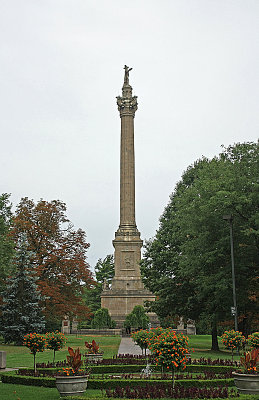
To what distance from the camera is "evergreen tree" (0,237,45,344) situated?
3416 centimetres

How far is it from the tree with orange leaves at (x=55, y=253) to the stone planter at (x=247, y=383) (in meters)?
27.0

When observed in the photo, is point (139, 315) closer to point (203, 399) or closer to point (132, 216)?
point (132, 216)

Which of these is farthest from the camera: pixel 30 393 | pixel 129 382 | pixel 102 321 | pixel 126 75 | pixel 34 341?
pixel 126 75

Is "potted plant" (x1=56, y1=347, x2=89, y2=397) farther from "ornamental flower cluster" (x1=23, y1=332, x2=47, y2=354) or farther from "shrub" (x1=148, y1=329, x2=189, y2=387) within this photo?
"ornamental flower cluster" (x1=23, y1=332, x2=47, y2=354)

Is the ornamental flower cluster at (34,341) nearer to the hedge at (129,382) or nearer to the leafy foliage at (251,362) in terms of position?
the hedge at (129,382)

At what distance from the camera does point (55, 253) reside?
3931cm

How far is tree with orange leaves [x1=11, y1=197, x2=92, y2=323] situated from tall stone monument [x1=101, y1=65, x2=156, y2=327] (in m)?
11.6

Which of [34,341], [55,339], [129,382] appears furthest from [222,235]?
[129,382]

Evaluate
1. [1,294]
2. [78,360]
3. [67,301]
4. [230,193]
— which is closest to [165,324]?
[67,301]

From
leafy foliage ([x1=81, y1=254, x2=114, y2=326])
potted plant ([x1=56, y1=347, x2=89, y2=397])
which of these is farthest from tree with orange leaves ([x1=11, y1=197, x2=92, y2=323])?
leafy foliage ([x1=81, y1=254, x2=114, y2=326])

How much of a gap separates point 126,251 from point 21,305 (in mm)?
20965

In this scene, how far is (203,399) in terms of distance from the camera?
11258mm

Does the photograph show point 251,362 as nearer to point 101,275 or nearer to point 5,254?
point 5,254

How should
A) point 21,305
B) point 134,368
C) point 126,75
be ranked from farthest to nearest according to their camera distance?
point 126,75 → point 21,305 → point 134,368
